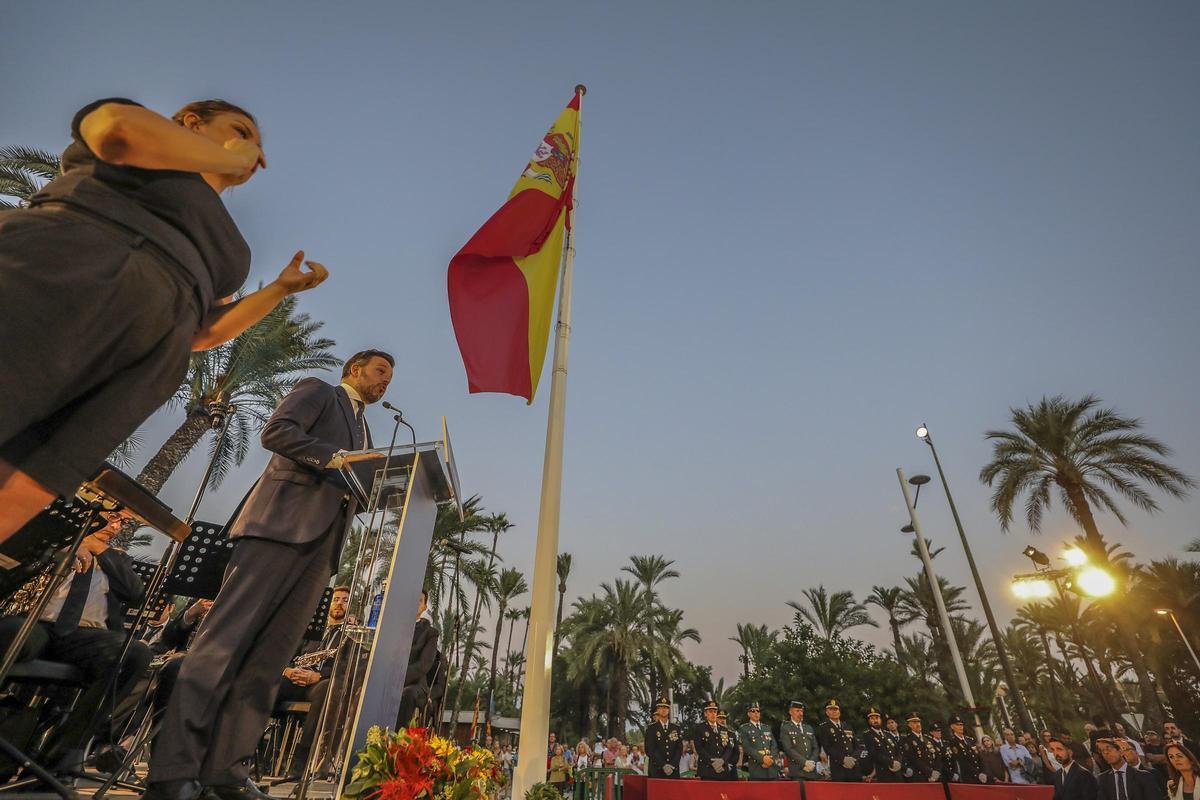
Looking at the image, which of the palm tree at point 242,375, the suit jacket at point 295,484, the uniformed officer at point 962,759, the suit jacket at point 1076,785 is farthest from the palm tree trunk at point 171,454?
the suit jacket at point 1076,785

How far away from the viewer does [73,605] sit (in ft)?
10.6

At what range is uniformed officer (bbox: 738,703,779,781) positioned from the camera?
11.5m

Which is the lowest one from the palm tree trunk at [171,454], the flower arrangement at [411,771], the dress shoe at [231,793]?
the dress shoe at [231,793]

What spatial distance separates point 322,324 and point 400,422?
17.1m

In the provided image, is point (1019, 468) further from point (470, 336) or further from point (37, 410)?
point (37, 410)

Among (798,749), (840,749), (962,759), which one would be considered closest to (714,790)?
(840,749)

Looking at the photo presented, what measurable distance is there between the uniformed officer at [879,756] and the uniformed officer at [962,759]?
3.36 feet

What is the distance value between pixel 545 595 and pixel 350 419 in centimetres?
169

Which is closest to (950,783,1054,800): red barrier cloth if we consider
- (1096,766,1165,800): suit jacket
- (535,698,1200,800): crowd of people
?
(535,698,1200,800): crowd of people

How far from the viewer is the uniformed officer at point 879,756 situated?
453 inches

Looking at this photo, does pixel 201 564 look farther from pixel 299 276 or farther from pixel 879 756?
pixel 879 756

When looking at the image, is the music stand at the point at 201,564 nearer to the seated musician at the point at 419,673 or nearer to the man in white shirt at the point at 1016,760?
the seated musician at the point at 419,673

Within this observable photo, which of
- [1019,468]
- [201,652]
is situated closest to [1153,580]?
[1019,468]

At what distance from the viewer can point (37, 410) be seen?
1.14 metres
